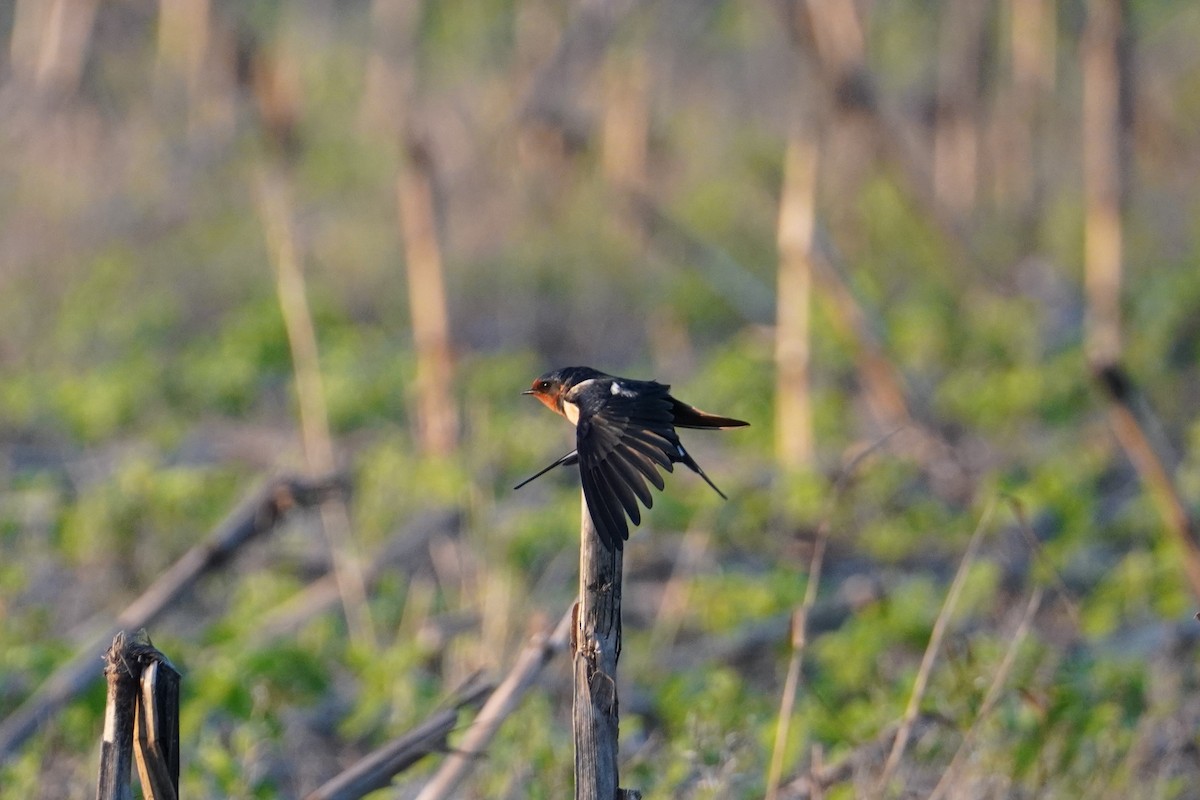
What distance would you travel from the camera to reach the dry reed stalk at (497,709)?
3104mm

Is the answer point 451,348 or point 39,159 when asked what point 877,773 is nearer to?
point 451,348

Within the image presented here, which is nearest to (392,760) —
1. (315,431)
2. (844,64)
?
(315,431)

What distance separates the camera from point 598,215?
1243cm

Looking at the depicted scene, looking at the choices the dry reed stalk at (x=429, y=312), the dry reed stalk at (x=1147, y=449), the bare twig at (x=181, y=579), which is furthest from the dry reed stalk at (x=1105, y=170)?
the bare twig at (x=181, y=579)

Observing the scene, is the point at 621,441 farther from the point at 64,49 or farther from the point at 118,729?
the point at 64,49

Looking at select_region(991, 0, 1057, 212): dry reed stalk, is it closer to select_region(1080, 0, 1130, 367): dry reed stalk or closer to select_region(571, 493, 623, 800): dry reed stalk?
select_region(1080, 0, 1130, 367): dry reed stalk

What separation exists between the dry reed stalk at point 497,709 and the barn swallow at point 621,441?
24.6 inches

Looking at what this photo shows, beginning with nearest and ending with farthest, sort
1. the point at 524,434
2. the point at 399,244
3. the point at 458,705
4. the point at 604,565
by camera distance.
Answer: the point at 604,565
the point at 458,705
the point at 524,434
the point at 399,244

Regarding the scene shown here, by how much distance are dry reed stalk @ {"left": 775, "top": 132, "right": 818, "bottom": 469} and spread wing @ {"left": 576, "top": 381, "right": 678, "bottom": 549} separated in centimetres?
494

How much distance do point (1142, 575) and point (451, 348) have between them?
368cm

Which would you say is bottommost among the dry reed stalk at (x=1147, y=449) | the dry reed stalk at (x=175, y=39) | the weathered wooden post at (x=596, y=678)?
the weathered wooden post at (x=596, y=678)

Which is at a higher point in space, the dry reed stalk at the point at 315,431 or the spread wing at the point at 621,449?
the dry reed stalk at the point at 315,431

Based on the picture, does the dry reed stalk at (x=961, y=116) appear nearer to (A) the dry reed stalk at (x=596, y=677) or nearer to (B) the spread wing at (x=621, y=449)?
(B) the spread wing at (x=621, y=449)

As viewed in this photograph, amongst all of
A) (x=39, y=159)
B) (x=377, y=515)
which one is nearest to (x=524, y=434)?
(x=377, y=515)
